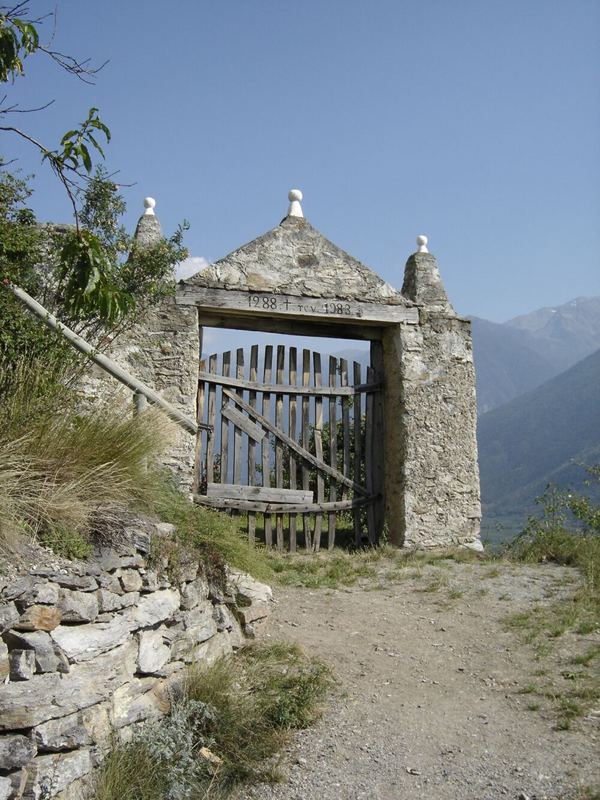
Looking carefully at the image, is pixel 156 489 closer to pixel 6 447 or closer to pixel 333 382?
pixel 6 447

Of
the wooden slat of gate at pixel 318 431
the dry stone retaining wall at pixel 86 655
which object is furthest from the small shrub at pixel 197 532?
the wooden slat of gate at pixel 318 431

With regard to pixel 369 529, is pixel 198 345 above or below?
above

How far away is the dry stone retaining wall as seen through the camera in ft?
9.34

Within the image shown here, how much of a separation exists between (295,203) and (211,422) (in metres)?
2.72

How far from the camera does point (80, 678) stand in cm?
315

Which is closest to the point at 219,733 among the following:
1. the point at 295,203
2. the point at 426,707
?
the point at 426,707

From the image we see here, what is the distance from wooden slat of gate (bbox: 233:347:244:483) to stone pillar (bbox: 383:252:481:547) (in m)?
1.76

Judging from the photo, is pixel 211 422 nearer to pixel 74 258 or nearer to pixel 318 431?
pixel 318 431

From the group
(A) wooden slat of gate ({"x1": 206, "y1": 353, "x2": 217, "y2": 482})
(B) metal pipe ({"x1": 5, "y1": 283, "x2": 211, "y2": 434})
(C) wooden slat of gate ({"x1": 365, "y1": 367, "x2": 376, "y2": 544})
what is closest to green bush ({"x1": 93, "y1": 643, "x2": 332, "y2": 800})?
(B) metal pipe ({"x1": 5, "y1": 283, "x2": 211, "y2": 434})

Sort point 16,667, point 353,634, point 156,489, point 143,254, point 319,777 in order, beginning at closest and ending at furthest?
point 16,667 < point 319,777 < point 156,489 < point 353,634 < point 143,254

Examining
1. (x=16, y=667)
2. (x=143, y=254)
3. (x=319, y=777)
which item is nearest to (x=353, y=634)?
(x=319, y=777)

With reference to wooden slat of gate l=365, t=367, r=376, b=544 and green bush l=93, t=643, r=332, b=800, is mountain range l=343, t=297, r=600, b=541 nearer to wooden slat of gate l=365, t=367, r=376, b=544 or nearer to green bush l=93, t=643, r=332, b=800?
wooden slat of gate l=365, t=367, r=376, b=544

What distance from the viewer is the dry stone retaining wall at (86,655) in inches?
112

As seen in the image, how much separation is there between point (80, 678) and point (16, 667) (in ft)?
1.10
